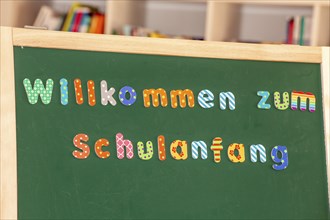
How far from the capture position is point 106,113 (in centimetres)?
155

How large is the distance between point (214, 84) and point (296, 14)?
2.16 metres

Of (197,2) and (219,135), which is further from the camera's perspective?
(197,2)

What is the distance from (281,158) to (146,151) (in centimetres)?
33

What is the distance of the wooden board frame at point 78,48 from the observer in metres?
1.50

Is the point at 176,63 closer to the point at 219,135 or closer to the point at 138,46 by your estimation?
the point at 138,46

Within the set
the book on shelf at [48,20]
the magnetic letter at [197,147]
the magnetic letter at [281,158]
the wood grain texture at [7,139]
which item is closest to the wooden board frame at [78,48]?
the wood grain texture at [7,139]

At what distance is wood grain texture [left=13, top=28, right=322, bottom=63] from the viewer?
1528 mm

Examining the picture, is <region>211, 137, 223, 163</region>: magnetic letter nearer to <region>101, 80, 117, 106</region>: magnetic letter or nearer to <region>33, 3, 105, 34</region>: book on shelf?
<region>101, 80, 117, 106</region>: magnetic letter

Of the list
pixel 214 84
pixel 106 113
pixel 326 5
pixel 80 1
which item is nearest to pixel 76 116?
pixel 106 113

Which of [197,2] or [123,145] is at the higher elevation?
[197,2]

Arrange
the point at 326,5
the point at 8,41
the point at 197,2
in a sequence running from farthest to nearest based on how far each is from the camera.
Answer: the point at 197,2 < the point at 326,5 < the point at 8,41

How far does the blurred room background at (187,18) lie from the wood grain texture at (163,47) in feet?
5.60

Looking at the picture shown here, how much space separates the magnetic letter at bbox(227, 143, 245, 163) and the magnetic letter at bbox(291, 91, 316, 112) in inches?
6.4

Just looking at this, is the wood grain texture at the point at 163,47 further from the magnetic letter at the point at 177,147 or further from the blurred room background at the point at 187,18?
the blurred room background at the point at 187,18
